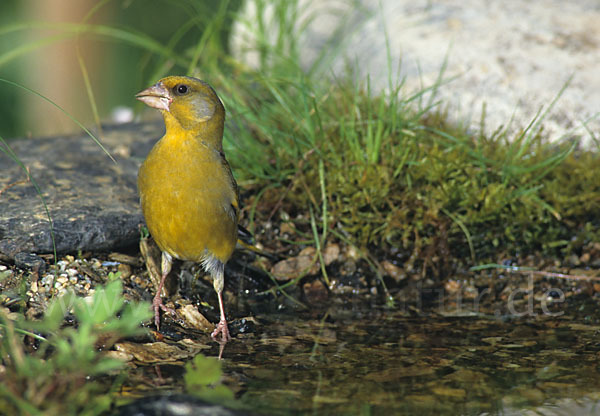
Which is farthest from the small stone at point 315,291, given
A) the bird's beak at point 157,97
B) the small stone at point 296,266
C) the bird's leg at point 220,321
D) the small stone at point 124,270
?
the bird's beak at point 157,97

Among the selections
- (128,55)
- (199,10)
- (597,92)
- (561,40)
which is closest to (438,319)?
(597,92)

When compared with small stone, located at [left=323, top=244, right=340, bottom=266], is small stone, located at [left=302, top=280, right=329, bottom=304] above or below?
below

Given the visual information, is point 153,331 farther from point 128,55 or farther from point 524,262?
point 128,55

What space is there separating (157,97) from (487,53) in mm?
3276

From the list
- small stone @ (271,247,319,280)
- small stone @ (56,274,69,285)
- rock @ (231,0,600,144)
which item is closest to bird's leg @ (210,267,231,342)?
small stone @ (271,247,319,280)

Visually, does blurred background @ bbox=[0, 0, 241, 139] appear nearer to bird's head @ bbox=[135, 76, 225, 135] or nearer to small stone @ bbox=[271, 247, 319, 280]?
small stone @ bbox=[271, 247, 319, 280]

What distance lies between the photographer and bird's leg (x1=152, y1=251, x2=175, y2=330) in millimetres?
3421

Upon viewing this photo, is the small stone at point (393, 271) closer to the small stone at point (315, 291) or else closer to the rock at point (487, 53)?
the small stone at point (315, 291)

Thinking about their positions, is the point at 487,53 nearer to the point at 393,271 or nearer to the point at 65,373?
the point at 393,271

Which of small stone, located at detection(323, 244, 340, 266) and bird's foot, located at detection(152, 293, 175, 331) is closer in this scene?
bird's foot, located at detection(152, 293, 175, 331)

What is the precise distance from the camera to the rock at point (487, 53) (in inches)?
206

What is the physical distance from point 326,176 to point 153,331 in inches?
69.7

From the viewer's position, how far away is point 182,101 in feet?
11.2

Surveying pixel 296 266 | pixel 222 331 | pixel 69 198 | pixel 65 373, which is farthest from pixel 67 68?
pixel 65 373
